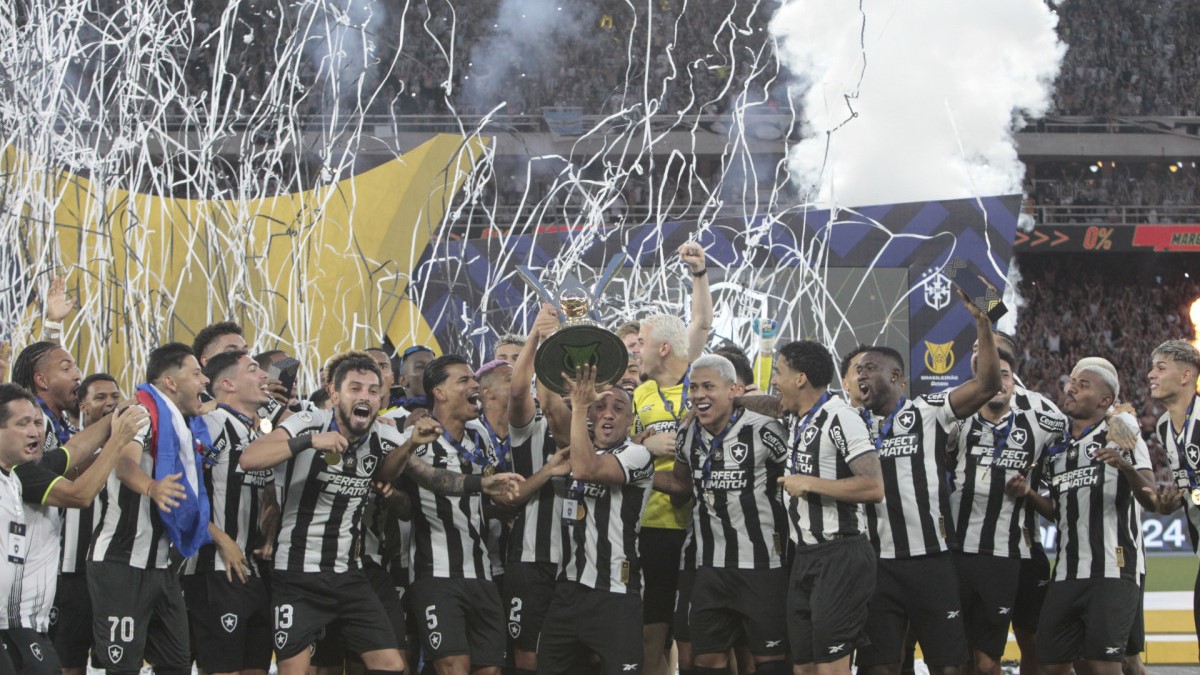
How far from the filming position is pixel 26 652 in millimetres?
4117

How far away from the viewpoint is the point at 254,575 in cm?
515

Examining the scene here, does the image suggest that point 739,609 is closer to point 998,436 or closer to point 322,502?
point 998,436

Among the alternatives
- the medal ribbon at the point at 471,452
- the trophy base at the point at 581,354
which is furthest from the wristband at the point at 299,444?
the trophy base at the point at 581,354

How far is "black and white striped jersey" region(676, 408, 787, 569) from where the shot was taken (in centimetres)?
516

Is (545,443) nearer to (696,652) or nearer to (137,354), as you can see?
(696,652)

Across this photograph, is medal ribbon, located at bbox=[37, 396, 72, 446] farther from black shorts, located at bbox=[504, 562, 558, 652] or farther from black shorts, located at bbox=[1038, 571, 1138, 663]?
black shorts, located at bbox=[1038, 571, 1138, 663]

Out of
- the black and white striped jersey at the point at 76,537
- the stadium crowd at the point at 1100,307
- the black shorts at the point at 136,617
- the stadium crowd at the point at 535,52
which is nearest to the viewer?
the black shorts at the point at 136,617

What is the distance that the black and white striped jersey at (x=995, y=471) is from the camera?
18.4ft

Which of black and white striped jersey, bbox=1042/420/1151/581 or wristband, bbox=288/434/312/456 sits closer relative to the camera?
wristband, bbox=288/434/312/456

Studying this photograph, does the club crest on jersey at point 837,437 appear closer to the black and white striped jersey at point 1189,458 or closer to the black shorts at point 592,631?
the black shorts at point 592,631

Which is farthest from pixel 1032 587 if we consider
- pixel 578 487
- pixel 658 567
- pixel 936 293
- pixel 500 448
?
pixel 936 293

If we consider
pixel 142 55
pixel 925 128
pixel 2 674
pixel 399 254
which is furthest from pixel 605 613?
pixel 925 128

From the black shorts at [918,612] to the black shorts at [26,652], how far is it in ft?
10.4

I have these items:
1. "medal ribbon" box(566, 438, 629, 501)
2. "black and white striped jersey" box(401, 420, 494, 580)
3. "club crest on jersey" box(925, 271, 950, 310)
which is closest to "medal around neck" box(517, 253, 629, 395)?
"medal ribbon" box(566, 438, 629, 501)
